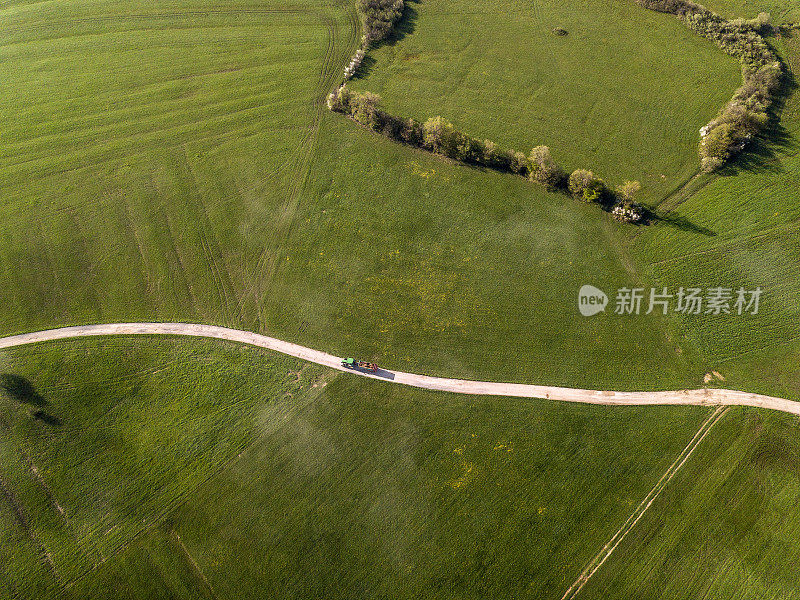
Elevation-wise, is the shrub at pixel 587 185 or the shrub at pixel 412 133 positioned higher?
the shrub at pixel 412 133

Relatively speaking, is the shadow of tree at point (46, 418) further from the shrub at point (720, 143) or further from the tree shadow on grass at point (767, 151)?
the tree shadow on grass at point (767, 151)

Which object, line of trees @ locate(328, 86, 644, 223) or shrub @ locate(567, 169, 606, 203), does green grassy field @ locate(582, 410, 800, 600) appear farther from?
shrub @ locate(567, 169, 606, 203)

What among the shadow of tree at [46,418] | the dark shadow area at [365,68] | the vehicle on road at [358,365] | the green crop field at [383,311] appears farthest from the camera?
the dark shadow area at [365,68]

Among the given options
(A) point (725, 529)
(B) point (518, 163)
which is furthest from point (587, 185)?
(A) point (725, 529)

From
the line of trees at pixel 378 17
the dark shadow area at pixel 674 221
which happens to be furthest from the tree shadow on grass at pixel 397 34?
the dark shadow area at pixel 674 221

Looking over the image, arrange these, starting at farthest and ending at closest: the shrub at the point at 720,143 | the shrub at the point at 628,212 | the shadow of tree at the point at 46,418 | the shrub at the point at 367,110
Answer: the shrub at the point at 367,110 → the shrub at the point at 720,143 → the shrub at the point at 628,212 → the shadow of tree at the point at 46,418

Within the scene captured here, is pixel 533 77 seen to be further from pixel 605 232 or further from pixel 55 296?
pixel 55 296

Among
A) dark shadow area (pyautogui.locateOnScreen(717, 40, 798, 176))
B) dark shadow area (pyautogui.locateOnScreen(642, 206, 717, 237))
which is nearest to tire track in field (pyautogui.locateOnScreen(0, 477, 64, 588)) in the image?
dark shadow area (pyautogui.locateOnScreen(642, 206, 717, 237))
